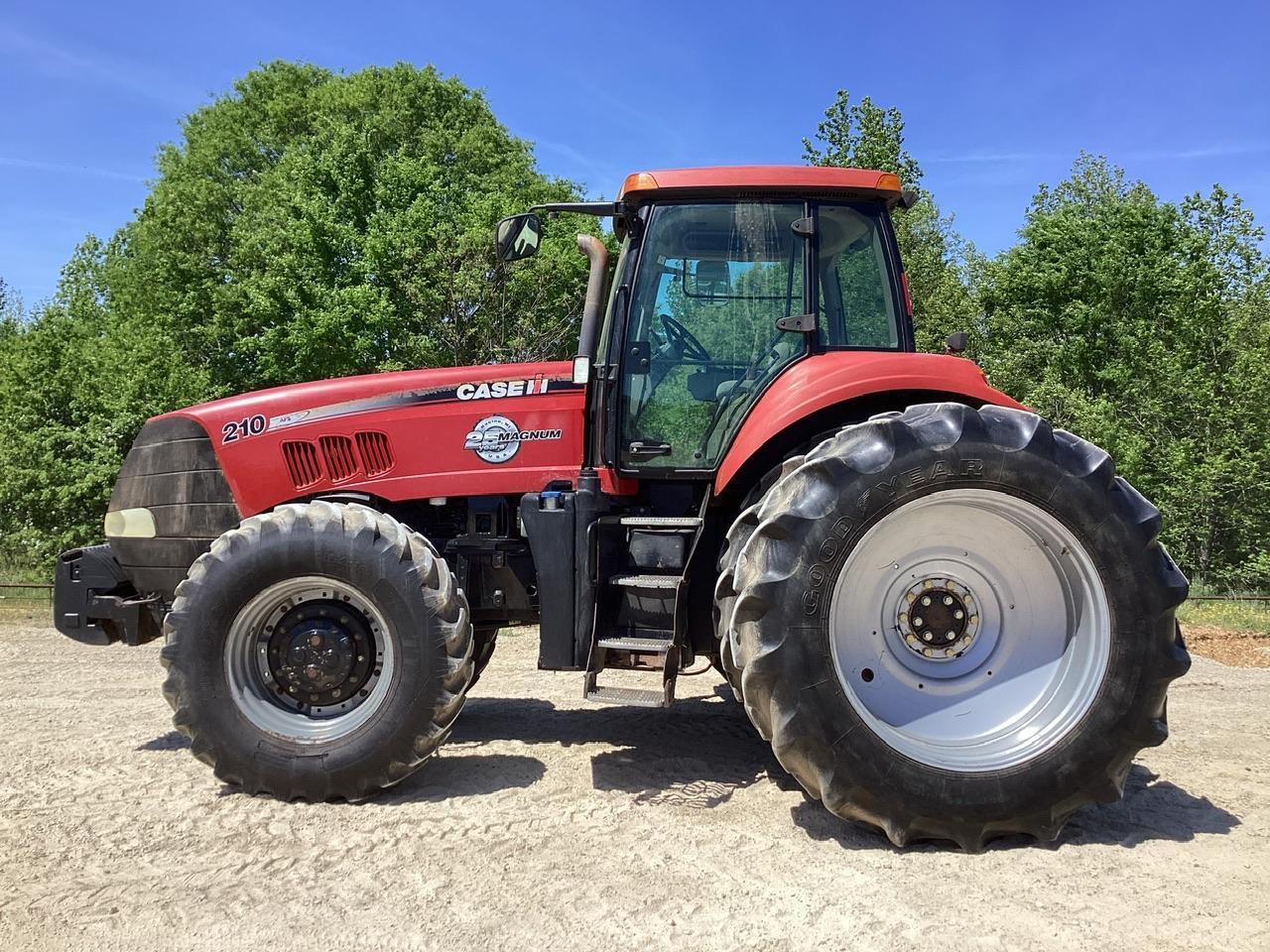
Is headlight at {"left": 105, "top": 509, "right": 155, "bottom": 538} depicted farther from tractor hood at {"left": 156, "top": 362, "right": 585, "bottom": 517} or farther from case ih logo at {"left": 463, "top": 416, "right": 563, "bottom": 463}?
case ih logo at {"left": 463, "top": 416, "right": 563, "bottom": 463}

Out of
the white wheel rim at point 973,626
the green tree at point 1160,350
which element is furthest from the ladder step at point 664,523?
the green tree at point 1160,350

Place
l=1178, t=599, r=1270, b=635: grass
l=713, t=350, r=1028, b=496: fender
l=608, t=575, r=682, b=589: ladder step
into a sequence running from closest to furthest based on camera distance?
l=713, t=350, r=1028, b=496: fender
l=608, t=575, r=682, b=589: ladder step
l=1178, t=599, r=1270, b=635: grass

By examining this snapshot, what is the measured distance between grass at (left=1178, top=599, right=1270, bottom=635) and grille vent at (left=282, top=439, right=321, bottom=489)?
354 inches

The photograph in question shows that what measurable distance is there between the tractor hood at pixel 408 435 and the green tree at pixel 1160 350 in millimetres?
17825

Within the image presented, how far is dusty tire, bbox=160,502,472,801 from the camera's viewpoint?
156 inches

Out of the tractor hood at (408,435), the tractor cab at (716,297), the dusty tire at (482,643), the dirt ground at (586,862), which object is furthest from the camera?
the dusty tire at (482,643)

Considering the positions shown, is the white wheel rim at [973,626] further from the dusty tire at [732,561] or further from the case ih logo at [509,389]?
the case ih logo at [509,389]

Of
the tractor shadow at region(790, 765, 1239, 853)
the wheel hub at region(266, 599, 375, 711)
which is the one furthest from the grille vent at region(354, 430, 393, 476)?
the tractor shadow at region(790, 765, 1239, 853)

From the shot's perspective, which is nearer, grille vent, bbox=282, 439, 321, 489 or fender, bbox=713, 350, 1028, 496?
fender, bbox=713, 350, 1028, 496

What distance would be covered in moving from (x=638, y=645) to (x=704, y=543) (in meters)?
0.57

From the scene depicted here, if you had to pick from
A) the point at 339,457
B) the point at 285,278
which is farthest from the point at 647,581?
the point at 285,278

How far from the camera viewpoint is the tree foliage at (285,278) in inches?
601

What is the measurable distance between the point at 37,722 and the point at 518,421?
3351mm

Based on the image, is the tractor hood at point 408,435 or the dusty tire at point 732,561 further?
the tractor hood at point 408,435
